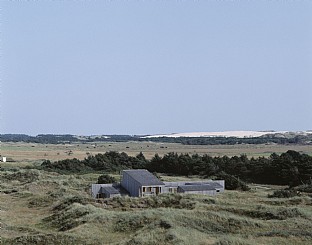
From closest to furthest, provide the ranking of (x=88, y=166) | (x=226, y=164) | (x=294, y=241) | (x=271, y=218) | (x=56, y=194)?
(x=294, y=241) → (x=271, y=218) → (x=56, y=194) → (x=226, y=164) → (x=88, y=166)

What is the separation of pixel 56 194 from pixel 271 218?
84.8 ft

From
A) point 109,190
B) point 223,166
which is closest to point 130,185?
point 109,190

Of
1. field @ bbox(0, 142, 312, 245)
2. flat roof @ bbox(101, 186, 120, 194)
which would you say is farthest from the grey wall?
field @ bbox(0, 142, 312, 245)

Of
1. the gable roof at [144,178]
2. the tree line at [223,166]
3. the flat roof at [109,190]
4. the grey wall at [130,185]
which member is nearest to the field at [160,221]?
the grey wall at [130,185]

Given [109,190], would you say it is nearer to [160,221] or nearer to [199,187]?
[199,187]

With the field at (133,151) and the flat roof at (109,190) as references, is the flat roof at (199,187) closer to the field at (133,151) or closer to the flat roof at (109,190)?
the flat roof at (109,190)

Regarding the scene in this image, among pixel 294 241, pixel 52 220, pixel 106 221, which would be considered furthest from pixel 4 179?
pixel 294 241

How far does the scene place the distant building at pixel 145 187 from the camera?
43003mm

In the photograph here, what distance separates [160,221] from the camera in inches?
1133

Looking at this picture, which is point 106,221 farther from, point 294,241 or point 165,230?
point 294,241

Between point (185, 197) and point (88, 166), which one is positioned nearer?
point (185, 197)

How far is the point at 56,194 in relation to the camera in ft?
158

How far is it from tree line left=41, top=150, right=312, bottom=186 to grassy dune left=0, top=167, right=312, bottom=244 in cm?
1920

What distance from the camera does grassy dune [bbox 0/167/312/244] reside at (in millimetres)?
25812
